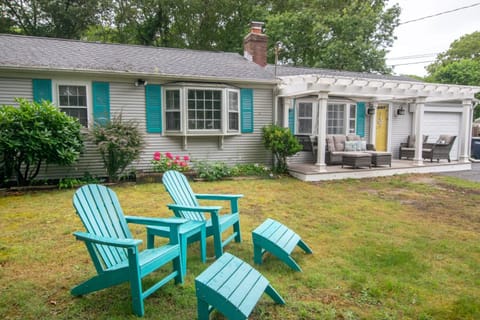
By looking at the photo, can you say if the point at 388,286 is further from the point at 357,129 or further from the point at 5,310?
the point at 357,129

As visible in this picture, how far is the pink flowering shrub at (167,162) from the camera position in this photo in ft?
26.9

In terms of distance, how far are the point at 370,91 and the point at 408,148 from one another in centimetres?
382

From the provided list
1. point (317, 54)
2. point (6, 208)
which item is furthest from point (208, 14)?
point (6, 208)

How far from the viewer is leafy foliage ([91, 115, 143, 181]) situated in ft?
23.3

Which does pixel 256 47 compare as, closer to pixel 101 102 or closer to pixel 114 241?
pixel 101 102

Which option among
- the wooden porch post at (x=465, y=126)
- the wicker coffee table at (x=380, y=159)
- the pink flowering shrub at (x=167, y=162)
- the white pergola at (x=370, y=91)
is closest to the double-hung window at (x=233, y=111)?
the white pergola at (x=370, y=91)

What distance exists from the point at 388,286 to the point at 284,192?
4.22 metres

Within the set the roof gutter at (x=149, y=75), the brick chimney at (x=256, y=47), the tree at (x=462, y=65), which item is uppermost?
the tree at (x=462, y=65)

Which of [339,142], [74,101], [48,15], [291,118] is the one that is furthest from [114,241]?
[48,15]

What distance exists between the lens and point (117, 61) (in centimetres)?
837

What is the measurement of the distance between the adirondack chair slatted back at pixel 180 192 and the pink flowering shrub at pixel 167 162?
177 inches

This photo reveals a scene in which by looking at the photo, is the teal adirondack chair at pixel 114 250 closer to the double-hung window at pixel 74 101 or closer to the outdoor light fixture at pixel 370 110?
the double-hung window at pixel 74 101

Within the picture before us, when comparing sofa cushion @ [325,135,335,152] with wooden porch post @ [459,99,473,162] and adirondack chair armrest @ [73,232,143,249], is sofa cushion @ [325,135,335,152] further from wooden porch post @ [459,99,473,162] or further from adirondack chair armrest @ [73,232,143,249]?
adirondack chair armrest @ [73,232,143,249]

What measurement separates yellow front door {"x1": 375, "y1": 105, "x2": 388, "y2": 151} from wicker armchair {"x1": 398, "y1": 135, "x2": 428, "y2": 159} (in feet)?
2.31
